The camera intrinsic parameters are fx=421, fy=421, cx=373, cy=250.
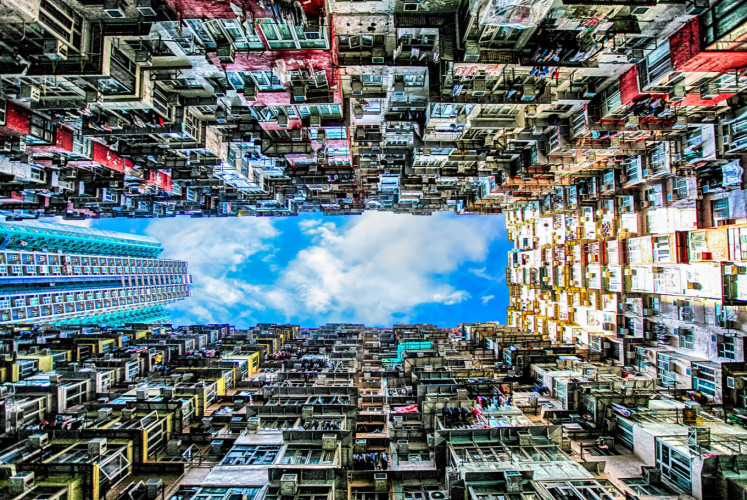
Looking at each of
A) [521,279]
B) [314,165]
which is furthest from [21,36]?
[521,279]

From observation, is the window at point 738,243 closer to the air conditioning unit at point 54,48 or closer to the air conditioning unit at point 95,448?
the air conditioning unit at point 54,48

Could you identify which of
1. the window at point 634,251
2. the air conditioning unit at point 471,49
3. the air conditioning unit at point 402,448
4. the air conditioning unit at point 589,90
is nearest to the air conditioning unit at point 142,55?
the air conditioning unit at point 471,49

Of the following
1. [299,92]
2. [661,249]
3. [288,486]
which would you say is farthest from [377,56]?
[661,249]

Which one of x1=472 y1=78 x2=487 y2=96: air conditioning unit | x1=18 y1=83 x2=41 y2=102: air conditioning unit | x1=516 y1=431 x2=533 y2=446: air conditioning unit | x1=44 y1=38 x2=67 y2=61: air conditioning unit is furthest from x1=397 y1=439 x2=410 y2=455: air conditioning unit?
x1=18 y1=83 x2=41 y2=102: air conditioning unit

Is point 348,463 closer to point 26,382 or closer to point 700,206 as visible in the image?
point 26,382

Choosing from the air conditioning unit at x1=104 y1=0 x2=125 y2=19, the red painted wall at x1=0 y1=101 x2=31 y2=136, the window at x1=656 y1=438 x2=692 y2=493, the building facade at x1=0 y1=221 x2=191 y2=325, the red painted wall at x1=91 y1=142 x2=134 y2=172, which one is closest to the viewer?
the air conditioning unit at x1=104 y1=0 x2=125 y2=19

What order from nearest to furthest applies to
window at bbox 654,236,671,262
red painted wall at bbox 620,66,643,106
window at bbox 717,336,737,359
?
red painted wall at bbox 620,66,643,106 < window at bbox 717,336,737,359 < window at bbox 654,236,671,262

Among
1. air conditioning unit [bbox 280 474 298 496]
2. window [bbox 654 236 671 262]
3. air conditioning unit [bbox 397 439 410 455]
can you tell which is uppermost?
window [bbox 654 236 671 262]

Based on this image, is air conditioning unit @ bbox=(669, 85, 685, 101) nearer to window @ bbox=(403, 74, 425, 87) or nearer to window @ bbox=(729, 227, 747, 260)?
window @ bbox=(729, 227, 747, 260)
